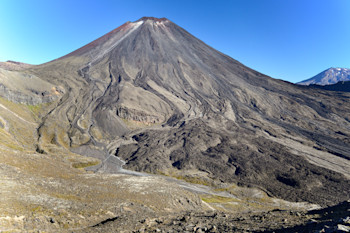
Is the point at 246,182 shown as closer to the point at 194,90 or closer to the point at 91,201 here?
the point at 91,201

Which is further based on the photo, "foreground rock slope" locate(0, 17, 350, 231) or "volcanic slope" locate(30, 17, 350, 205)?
"volcanic slope" locate(30, 17, 350, 205)

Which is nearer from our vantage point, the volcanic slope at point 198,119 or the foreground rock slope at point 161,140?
the foreground rock slope at point 161,140

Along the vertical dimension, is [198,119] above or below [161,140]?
above

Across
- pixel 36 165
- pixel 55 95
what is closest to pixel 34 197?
pixel 36 165

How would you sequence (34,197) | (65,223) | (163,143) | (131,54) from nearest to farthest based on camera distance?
(65,223), (34,197), (163,143), (131,54)

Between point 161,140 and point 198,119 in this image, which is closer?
point 161,140

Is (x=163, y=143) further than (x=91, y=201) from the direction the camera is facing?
Yes

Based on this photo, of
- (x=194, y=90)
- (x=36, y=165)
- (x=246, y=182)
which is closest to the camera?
(x=36, y=165)

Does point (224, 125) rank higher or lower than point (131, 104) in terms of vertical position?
lower
